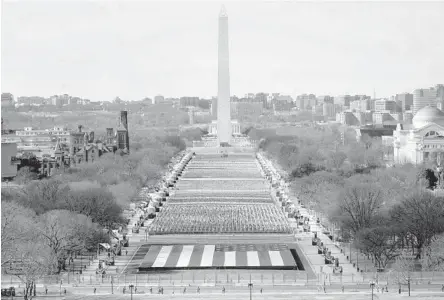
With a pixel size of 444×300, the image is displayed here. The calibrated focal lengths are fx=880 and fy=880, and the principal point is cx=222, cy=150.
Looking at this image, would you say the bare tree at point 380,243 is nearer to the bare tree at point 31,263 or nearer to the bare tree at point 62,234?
the bare tree at point 62,234

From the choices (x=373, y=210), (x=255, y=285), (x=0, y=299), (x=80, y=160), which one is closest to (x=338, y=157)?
(x=80, y=160)

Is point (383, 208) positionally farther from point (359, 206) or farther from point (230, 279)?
point (230, 279)

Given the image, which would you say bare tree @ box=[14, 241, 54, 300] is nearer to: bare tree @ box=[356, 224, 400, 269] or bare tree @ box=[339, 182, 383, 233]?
bare tree @ box=[356, 224, 400, 269]

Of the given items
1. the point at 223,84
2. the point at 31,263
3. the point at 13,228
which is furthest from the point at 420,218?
the point at 223,84

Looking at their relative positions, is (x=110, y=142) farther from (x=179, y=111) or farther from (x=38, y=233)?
(x=179, y=111)

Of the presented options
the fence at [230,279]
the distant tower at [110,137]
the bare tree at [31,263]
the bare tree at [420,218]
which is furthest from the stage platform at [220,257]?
the distant tower at [110,137]
